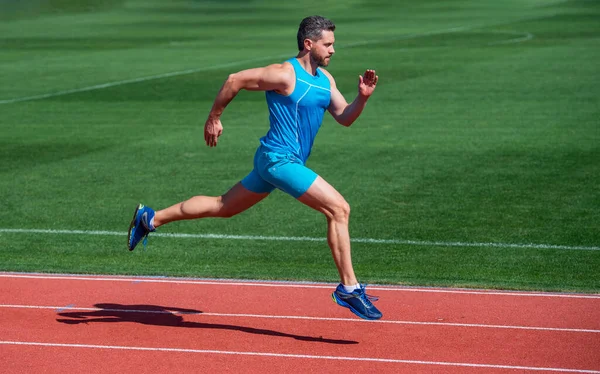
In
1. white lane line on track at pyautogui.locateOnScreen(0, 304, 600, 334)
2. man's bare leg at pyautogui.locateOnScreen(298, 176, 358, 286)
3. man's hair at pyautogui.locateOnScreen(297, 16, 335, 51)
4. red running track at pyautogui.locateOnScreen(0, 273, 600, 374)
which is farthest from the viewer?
white lane line on track at pyautogui.locateOnScreen(0, 304, 600, 334)

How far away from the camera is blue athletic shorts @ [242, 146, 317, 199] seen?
317 inches

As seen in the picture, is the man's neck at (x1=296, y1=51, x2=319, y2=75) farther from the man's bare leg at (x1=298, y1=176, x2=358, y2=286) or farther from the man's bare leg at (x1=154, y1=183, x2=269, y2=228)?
the man's bare leg at (x1=154, y1=183, x2=269, y2=228)

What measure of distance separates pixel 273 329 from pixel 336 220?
1.10 meters

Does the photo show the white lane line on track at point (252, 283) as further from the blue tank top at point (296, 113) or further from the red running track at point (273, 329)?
the blue tank top at point (296, 113)

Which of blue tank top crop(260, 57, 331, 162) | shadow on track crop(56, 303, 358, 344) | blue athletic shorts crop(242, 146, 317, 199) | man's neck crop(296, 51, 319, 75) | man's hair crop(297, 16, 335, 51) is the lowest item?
shadow on track crop(56, 303, 358, 344)

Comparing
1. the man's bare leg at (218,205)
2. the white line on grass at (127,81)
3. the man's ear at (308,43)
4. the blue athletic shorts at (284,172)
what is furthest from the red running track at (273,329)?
the white line on grass at (127,81)

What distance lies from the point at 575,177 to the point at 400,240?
4.17 meters

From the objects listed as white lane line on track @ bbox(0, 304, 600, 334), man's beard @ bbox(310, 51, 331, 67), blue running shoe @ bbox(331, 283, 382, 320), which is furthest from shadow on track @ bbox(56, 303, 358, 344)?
man's beard @ bbox(310, 51, 331, 67)

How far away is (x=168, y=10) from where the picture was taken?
58.6 meters

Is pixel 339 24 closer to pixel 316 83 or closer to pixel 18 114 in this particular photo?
pixel 18 114

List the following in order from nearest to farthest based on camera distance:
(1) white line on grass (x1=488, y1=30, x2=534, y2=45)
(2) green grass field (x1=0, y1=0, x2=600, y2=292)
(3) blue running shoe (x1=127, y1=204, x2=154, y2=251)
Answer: (3) blue running shoe (x1=127, y1=204, x2=154, y2=251) < (2) green grass field (x1=0, y1=0, x2=600, y2=292) < (1) white line on grass (x1=488, y1=30, x2=534, y2=45)

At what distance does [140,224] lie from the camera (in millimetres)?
9164

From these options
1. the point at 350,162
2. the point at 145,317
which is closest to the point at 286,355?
the point at 145,317

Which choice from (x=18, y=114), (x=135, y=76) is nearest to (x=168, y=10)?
(x=135, y=76)
